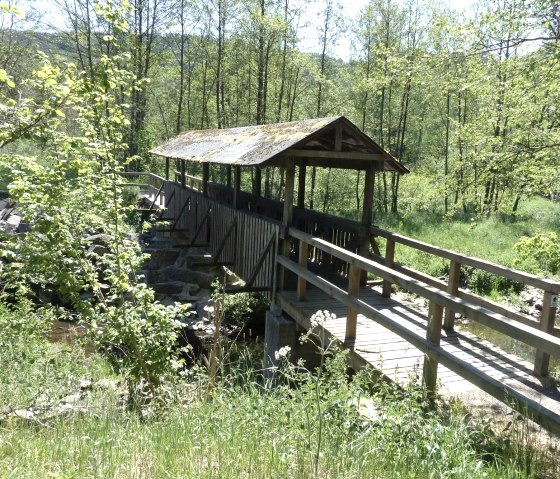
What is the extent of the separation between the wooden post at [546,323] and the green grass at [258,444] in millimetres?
1728

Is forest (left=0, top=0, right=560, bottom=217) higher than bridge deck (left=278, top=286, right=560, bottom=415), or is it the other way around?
forest (left=0, top=0, right=560, bottom=217)

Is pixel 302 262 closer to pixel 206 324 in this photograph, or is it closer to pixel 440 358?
pixel 440 358

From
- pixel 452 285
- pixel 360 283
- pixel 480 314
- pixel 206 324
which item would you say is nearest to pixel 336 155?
pixel 360 283

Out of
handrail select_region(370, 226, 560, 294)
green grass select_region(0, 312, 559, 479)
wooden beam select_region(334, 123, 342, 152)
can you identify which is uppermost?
wooden beam select_region(334, 123, 342, 152)

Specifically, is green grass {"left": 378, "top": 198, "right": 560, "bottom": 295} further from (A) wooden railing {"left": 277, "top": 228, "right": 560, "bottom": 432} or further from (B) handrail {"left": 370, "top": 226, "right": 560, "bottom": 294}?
(A) wooden railing {"left": 277, "top": 228, "right": 560, "bottom": 432}

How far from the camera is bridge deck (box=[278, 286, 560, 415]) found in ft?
15.9

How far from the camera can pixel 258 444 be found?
3145 mm

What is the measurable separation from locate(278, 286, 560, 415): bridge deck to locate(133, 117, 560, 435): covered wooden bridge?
0.05ft

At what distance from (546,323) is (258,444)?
3.64 metres

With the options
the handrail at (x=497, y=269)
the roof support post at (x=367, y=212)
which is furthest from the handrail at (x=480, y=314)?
the roof support post at (x=367, y=212)

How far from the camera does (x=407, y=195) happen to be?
2567cm

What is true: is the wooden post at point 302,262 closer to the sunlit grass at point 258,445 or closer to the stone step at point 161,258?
the sunlit grass at point 258,445

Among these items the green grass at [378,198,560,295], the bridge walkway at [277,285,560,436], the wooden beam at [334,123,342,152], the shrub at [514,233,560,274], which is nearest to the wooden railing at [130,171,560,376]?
the bridge walkway at [277,285,560,436]

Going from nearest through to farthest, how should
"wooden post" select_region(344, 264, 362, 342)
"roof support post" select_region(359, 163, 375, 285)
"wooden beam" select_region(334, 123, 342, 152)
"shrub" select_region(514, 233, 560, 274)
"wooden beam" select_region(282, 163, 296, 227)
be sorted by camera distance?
1. "wooden post" select_region(344, 264, 362, 342)
2. "wooden beam" select_region(334, 123, 342, 152)
3. "wooden beam" select_region(282, 163, 296, 227)
4. "roof support post" select_region(359, 163, 375, 285)
5. "shrub" select_region(514, 233, 560, 274)
